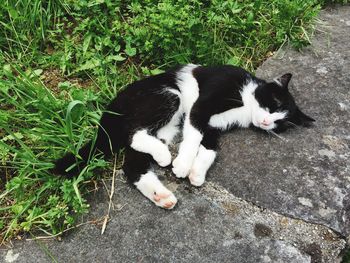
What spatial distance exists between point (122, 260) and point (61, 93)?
1316mm

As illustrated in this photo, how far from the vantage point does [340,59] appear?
3.20 meters

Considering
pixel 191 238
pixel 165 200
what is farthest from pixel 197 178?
pixel 191 238

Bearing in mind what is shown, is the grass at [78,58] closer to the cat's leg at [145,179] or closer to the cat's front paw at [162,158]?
the cat's leg at [145,179]

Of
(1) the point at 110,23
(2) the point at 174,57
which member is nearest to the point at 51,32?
(1) the point at 110,23

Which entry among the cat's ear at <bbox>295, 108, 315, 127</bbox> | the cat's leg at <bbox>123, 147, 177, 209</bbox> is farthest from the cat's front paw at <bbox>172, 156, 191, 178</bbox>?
the cat's ear at <bbox>295, 108, 315, 127</bbox>

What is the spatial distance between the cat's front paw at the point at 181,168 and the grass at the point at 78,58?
42cm

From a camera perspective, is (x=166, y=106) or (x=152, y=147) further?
(x=166, y=106)

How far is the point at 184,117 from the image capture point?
2.70 meters

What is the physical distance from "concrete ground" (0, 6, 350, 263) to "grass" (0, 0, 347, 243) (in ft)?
0.60

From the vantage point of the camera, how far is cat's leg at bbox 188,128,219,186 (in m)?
2.23

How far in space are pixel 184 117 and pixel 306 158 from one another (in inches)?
32.4

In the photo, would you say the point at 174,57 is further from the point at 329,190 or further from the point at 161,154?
the point at 329,190

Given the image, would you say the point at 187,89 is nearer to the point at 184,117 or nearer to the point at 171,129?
the point at 184,117

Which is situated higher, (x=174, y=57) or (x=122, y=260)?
Result: (x=174, y=57)
